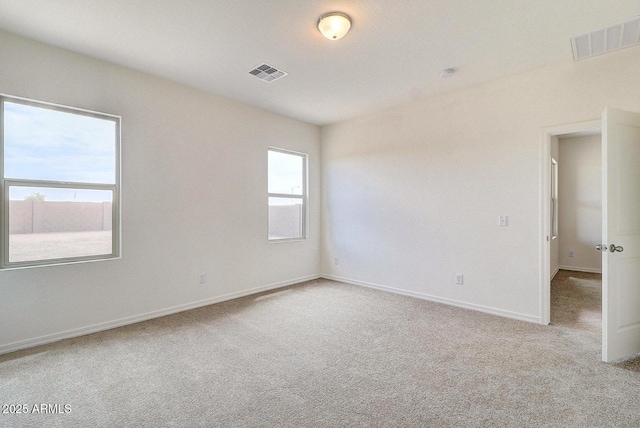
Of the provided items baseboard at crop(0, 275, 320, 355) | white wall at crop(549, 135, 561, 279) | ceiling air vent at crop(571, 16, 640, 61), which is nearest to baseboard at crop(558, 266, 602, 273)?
white wall at crop(549, 135, 561, 279)

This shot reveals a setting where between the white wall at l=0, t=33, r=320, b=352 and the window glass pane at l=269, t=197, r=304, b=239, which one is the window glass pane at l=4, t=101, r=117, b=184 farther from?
the window glass pane at l=269, t=197, r=304, b=239

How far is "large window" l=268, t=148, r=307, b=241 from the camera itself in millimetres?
4859

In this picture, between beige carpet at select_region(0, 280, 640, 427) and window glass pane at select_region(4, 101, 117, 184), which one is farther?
window glass pane at select_region(4, 101, 117, 184)

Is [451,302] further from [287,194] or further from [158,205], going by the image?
[158,205]

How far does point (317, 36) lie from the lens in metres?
2.64

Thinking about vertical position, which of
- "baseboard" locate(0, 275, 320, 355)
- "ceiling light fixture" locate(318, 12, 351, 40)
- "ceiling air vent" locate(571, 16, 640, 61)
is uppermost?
"ceiling air vent" locate(571, 16, 640, 61)

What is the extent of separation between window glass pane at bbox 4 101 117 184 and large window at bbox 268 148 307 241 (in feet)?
7.28

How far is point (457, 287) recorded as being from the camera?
391 centimetres

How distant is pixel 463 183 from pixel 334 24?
8.41 feet

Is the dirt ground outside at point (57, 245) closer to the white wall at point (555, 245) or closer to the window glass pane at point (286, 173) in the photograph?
the window glass pane at point (286, 173)

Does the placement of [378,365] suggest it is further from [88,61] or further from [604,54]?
[88,61]

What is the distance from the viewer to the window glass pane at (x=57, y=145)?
8.87 feet

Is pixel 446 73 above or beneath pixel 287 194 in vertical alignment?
above

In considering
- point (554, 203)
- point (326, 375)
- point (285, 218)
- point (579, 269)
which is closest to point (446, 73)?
point (285, 218)
